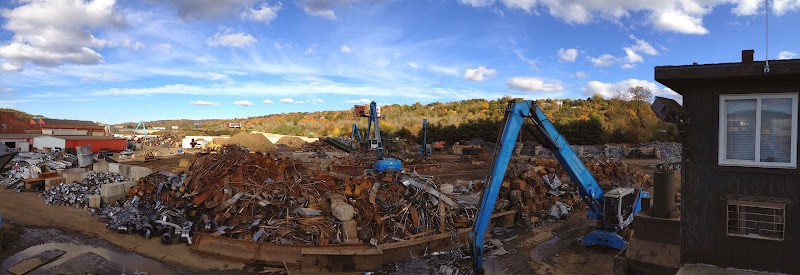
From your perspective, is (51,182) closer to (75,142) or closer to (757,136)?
(75,142)

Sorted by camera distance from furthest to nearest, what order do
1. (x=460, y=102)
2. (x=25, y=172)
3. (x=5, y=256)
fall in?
1. (x=460, y=102)
2. (x=25, y=172)
3. (x=5, y=256)

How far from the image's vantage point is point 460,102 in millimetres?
84562

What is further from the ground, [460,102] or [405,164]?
[460,102]

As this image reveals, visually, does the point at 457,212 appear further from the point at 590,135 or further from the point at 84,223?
the point at 590,135

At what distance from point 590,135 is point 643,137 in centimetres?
678

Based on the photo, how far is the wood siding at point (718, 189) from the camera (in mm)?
6070

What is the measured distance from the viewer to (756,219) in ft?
20.5

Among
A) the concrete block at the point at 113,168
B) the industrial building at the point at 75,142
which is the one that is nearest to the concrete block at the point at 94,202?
the concrete block at the point at 113,168

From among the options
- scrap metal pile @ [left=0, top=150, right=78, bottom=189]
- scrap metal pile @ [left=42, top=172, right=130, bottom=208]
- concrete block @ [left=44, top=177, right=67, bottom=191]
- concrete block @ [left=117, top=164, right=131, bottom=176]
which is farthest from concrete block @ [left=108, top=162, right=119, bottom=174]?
scrap metal pile @ [left=0, top=150, right=78, bottom=189]

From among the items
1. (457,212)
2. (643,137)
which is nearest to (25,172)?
(457,212)

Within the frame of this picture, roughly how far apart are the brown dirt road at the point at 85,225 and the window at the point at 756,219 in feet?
30.8

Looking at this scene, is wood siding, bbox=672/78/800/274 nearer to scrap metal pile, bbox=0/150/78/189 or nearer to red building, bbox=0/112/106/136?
scrap metal pile, bbox=0/150/78/189

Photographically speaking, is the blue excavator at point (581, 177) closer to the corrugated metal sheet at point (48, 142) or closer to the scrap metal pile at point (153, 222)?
the scrap metal pile at point (153, 222)

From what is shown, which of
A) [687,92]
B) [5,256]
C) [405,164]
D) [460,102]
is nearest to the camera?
[687,92]
